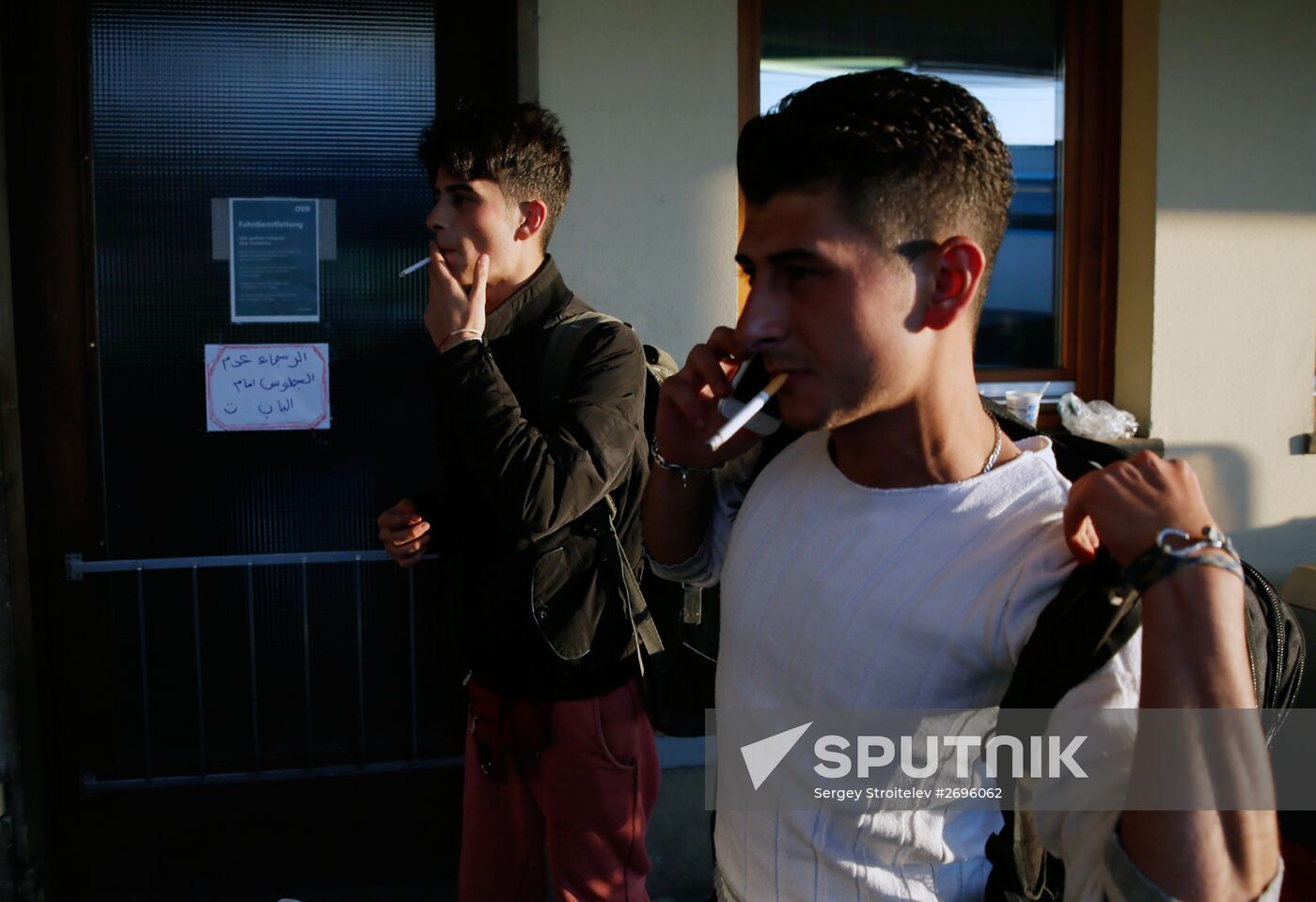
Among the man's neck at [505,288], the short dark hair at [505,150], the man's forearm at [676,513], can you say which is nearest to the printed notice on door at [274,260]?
the short dark hair at [505,150]

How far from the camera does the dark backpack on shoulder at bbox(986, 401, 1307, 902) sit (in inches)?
39.5

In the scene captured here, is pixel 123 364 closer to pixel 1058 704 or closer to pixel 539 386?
pixel 539 386

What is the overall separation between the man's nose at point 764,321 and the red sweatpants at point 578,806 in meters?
1.24

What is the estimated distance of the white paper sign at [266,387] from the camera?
320 cm

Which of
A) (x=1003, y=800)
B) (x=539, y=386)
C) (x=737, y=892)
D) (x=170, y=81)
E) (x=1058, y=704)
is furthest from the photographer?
(x=170, y=81)

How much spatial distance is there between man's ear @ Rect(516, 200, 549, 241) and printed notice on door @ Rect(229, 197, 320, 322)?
109 cm

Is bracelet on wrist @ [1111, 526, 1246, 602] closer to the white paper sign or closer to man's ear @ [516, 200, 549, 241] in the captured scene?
man's ear @ [516, 200, 549, 241]

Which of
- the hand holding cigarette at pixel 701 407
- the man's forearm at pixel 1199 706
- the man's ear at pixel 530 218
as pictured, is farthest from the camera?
the man's ear at pixel 530 218

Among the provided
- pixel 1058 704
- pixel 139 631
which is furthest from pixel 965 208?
pixel 139 631

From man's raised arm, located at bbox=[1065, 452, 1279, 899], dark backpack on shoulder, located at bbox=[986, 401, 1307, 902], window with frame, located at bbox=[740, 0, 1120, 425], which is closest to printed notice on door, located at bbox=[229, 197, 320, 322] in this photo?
window with frame, located at bbox=[740, 0, 1120, 425]

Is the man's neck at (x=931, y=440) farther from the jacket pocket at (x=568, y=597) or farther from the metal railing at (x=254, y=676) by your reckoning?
the metal railing at (x=254, y=676)

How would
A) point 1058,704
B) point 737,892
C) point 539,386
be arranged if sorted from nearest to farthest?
point 1058,704, point 737,892, point 539,386

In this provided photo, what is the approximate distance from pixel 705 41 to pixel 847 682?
2.40 metres

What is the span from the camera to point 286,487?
3.27 metres
